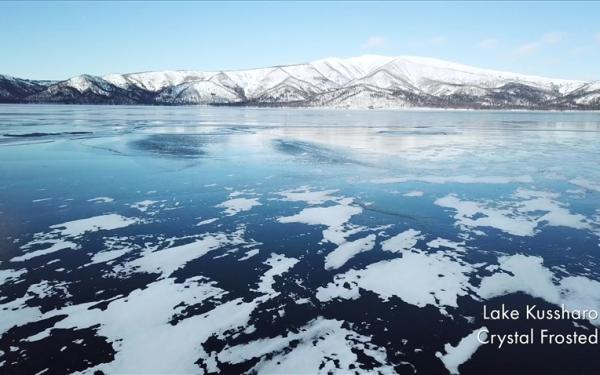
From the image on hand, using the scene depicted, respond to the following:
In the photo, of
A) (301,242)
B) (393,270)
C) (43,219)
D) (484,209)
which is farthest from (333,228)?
(43,219)

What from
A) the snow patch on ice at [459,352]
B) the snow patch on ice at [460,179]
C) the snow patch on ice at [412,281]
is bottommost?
the snow patch on ice at [459,352]

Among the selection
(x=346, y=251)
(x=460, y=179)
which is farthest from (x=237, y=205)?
(x=460, y=179)

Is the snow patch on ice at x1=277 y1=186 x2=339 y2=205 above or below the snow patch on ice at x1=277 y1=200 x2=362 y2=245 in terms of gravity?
above

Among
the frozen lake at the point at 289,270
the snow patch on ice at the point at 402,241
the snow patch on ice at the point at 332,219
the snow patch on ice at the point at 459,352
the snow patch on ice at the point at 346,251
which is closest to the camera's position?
the snow patch on ice at the point at 459,352

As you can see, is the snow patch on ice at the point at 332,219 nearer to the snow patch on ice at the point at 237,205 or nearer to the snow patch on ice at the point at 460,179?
the snow patch on ice at the point at 237,205

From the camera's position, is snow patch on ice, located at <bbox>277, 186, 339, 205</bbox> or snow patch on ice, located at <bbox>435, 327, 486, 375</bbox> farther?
snow patch on ice, located at <bbox>277, 186, 339, 205</bbox>

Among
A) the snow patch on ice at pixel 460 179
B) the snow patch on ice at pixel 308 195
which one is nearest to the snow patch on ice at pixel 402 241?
the snow patch on ice at pixel 308 195

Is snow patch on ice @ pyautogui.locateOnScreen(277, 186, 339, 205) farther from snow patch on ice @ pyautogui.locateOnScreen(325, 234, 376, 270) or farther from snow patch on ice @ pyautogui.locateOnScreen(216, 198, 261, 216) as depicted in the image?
snow patch on ice @ pyautogui.locateOnScreen(325, 234, 376, 270)

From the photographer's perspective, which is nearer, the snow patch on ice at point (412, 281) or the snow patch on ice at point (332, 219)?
the snow patch on ice at point (412, 281)

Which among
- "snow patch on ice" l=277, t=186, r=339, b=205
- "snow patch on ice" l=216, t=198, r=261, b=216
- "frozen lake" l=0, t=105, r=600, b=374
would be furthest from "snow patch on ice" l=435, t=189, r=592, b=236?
"snow patch on ice" l=216, t=198, r=261, b=216
